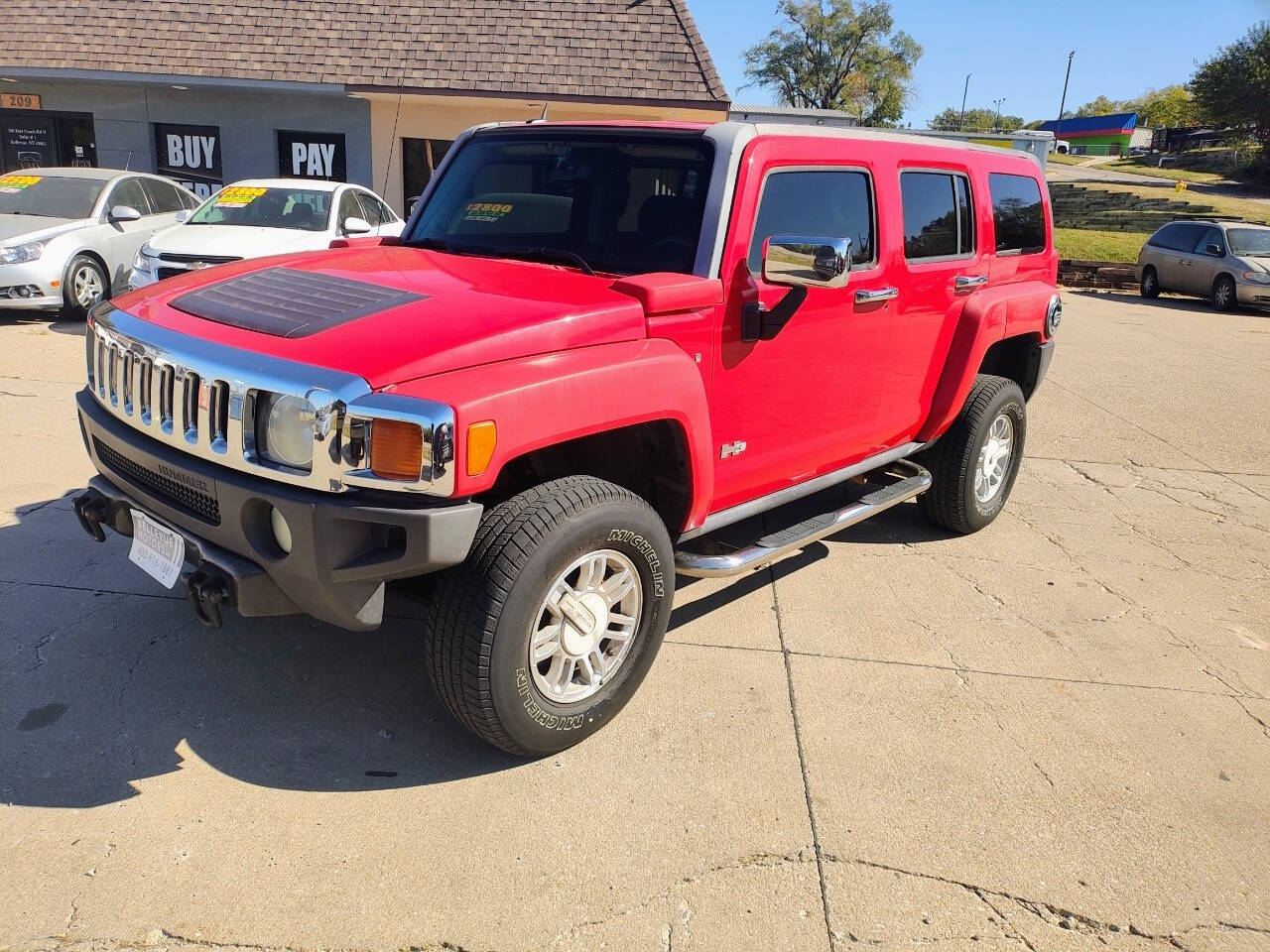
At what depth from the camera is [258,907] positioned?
256 cm

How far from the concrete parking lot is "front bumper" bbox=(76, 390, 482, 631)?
66cm

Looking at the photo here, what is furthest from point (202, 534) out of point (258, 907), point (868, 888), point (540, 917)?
point (868, 888)

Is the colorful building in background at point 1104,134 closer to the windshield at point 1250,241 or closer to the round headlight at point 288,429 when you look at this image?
the windshield at point 1250,241

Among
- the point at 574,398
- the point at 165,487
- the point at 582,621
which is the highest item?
the point at 574,398

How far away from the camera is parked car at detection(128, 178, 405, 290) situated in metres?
9.48

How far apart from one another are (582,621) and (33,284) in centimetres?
932

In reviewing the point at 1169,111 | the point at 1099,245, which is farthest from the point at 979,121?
the point at 1099,245

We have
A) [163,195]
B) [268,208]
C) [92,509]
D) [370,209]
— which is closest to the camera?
[92,509]

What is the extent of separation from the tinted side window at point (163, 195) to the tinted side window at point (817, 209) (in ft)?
34.6

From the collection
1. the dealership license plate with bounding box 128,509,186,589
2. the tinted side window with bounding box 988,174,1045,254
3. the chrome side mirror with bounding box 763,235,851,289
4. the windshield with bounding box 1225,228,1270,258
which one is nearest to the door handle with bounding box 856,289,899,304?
the chrome side mirror with bounding box 763,235,851,289

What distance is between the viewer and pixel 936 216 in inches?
186

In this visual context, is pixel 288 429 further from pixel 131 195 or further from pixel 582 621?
pixel 131 195

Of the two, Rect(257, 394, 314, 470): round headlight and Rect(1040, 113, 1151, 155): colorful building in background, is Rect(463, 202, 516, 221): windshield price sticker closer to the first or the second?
Rect(257, 394, 314, 470): round headlight

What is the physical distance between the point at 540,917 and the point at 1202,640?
349cm
